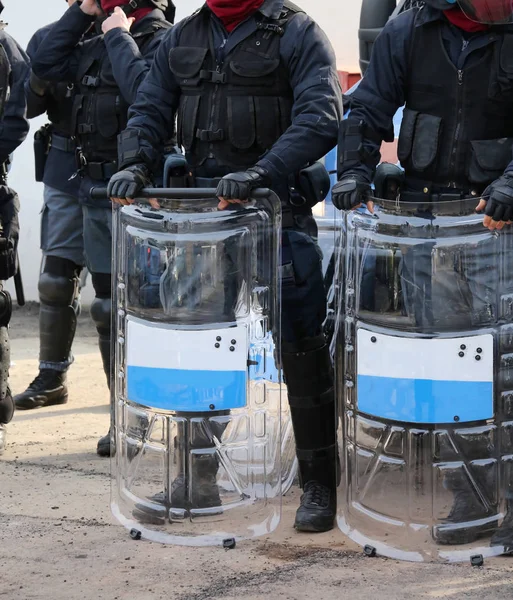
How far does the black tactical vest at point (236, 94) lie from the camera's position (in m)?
4.44

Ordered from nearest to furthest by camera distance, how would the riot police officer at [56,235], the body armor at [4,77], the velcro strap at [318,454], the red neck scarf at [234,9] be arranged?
the red neck scarf at [234,9]
the velcro strap at [318,454]
the body armor at [4,77]
the riot police officer at [56,235]

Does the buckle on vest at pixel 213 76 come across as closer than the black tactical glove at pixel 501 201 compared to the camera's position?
No

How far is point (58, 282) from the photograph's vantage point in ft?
21.2

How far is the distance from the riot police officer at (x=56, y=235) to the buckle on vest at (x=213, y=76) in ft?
5.53

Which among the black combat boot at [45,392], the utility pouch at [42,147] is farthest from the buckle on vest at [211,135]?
the black combat boot at [45,392]

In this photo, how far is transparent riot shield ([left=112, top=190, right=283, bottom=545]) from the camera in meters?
4.18

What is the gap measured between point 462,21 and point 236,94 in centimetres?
83

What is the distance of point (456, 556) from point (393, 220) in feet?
3.63

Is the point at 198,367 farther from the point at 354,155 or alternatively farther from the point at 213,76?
the point at 213,76

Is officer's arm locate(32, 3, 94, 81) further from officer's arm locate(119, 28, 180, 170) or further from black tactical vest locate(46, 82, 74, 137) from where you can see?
officer's arm locate(119, 28, 180, 170)

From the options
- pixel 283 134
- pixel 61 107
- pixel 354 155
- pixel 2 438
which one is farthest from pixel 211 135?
pixel 2 438

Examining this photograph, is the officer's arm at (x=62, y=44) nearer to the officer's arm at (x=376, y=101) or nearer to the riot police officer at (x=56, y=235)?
the riot police officer at (x=56, y=235)

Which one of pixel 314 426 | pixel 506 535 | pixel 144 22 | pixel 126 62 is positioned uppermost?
pixel 144 22

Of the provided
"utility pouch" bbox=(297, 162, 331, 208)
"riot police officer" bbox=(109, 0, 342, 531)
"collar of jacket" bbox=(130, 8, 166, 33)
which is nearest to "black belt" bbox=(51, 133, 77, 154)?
"collar of jacket" bbox=(130, 8, 166, 33)
